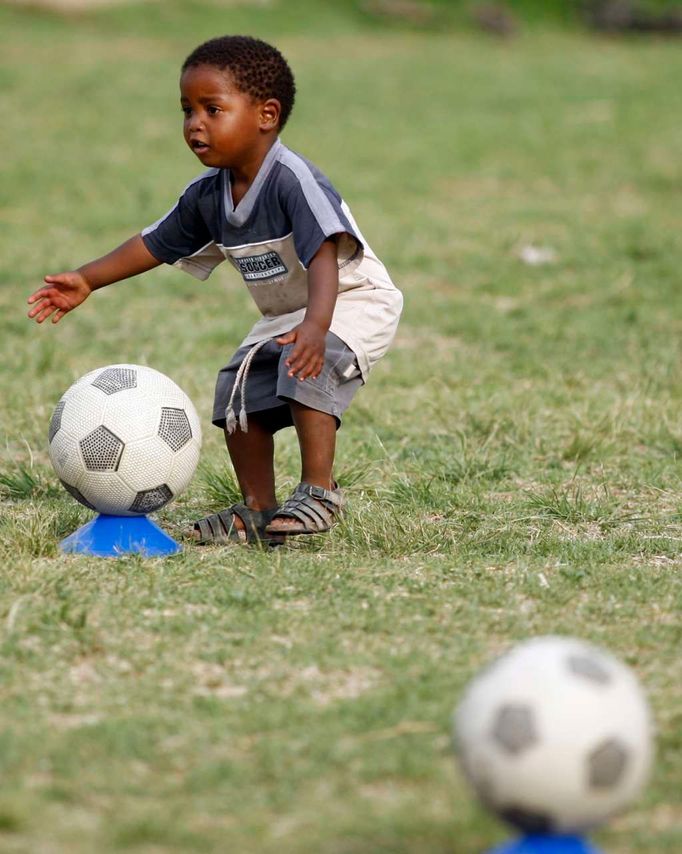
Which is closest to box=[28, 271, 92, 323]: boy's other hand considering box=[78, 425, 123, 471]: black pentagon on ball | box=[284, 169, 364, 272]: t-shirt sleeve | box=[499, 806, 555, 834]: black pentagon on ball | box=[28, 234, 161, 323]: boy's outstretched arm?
box=[28, 234, 161, 323]: boy's outstretched arm

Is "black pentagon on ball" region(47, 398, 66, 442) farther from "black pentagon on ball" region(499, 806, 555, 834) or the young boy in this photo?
"black pentagon on ball" region(499, 806, 555, 834)

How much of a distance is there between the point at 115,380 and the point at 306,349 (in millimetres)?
740

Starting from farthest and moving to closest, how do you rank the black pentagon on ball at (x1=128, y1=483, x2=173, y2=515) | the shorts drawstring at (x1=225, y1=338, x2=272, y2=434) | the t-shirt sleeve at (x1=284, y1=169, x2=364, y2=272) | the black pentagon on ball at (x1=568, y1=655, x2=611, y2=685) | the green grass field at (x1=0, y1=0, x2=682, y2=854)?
1. the shorts drawstring at (x1=225, y1=338, x2=272, y2=434)
2. the black pentagon on ball at (x1=128, y1=483, x2=173, y2=515)
3. the t-shirt sleeve at (x1=284, y1=169, x2=364, y2=272)
4. the green grass field at (x1=0, y1=0, x2=682, y2=854)
5. the black pentagon on ball at (x1=568, y1=655, x2=611, y2=685)

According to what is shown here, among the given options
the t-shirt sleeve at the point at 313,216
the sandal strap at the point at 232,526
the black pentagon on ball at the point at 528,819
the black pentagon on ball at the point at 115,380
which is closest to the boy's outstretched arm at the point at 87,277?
the black pentagon on ball at the point at 115,380

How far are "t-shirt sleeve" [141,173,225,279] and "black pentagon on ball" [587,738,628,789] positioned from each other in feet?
8.68

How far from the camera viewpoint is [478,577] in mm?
3918

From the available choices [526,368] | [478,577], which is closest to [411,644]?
[478,577]

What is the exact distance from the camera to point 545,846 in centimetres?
232

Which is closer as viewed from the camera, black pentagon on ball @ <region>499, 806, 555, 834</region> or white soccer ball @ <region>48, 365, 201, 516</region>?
black pentagon on ball @ <region>499, 806, 555, 834</region>

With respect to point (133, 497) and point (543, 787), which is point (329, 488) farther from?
point (543, 787)

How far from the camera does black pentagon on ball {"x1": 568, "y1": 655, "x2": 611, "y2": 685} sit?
235cm

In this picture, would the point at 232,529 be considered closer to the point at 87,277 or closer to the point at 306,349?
the point at 306,349

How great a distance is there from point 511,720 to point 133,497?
6.97 ft

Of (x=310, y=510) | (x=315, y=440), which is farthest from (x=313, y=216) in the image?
(x=310, y=510)
